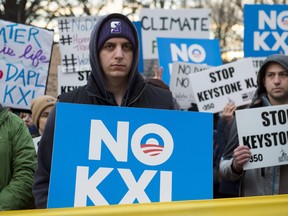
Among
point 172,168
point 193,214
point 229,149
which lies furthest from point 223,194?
point 193,214

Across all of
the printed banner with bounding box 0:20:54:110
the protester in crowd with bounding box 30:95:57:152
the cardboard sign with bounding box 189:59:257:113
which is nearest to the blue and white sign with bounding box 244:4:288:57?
the cardboard sign with bounding box 189:59:257:113

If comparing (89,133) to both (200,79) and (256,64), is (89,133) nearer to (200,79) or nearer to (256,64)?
(200,79)

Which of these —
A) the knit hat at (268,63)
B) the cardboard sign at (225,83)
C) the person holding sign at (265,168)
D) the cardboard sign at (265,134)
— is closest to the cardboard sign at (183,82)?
the cardboard sign at (225,83)

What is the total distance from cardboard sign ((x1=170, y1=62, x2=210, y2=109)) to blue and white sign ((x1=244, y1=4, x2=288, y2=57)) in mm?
575

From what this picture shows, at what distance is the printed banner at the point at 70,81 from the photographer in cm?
613

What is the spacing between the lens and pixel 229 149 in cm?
390

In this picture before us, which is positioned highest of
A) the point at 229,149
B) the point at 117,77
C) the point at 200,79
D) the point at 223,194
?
the point at 200,79

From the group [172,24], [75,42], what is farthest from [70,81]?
[172,24]

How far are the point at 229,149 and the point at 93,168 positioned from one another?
4.95ft

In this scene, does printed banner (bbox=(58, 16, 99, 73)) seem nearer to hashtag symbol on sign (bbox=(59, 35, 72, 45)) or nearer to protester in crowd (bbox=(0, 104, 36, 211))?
hashtag symbol on sign (bbox=(59, 35, 72, 45))

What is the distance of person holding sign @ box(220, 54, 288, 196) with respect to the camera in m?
3.63

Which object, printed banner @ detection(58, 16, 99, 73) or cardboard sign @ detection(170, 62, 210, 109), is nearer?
printed banner @ detection(58, 16, 99, 73)

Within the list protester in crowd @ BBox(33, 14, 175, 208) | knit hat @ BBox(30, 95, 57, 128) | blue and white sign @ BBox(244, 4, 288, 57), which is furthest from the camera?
blue and white sign @ BBox(244, 4, 288, 57)

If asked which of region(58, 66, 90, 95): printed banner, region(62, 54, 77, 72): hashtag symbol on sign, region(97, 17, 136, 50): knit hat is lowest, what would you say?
region(97, 17, 136, 50): knit hat
